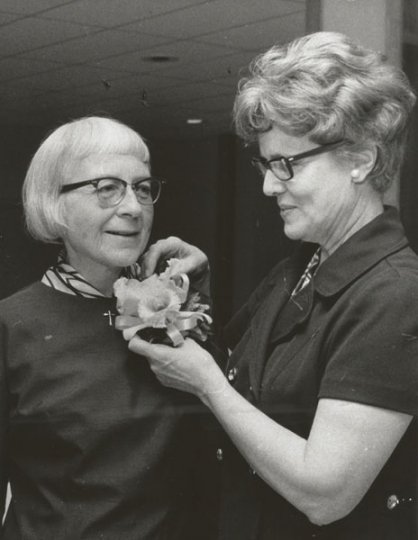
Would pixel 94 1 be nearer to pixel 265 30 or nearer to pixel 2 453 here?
pixel 265 30

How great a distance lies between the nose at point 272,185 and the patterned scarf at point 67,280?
37 centimetres

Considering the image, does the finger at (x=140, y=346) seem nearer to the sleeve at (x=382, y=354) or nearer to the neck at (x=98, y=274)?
the neck at (x=98, y=274)

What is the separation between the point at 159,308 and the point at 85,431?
256 mm

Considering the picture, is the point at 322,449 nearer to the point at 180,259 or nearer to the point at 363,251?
the point at 363,251

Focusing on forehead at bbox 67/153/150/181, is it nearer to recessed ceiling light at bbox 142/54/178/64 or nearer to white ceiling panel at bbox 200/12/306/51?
recessed ceiling light at bbox 142/54/178/64

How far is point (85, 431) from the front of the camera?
1509mm

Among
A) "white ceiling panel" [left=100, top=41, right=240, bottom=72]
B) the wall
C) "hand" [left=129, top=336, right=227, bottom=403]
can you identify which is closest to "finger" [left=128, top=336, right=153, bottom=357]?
"hand" [left=129, top=336, right=227, bottom=403]

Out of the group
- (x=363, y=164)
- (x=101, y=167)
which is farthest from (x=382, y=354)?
(x=101, y=167)

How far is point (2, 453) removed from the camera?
1499 mm

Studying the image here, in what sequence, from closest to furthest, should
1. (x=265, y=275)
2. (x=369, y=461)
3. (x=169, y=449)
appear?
1. (x=369, y=461)
2. (x=169, y=449)
3. (x=265, y=275)

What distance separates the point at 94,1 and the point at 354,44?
0.48 m

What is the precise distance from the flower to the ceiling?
28 cm

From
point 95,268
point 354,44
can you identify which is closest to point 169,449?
point 95,268

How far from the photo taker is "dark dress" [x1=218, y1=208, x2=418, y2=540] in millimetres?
1342
